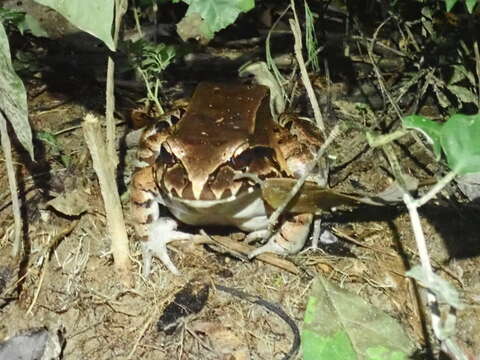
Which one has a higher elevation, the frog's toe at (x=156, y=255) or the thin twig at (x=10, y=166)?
the thin twig at (x=10, y=166)

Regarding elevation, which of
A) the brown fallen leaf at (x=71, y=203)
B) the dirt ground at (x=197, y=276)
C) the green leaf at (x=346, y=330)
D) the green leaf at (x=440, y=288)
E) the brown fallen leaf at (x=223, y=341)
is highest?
the green leaf at (x=440, y=288)

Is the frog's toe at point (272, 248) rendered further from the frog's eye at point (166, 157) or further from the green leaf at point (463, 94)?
the green leaf at point (463, 94)

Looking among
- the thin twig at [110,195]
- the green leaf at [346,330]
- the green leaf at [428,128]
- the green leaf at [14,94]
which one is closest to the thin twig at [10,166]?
the green leaf at [14,94]

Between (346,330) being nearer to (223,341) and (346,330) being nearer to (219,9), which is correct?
(223,341)

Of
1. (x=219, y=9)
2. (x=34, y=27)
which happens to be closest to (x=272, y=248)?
(x=219, y=9)

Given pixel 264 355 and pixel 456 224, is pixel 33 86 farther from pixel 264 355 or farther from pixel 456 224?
pixel 456 224

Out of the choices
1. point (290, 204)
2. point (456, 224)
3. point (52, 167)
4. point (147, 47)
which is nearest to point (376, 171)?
point (456, 224)
